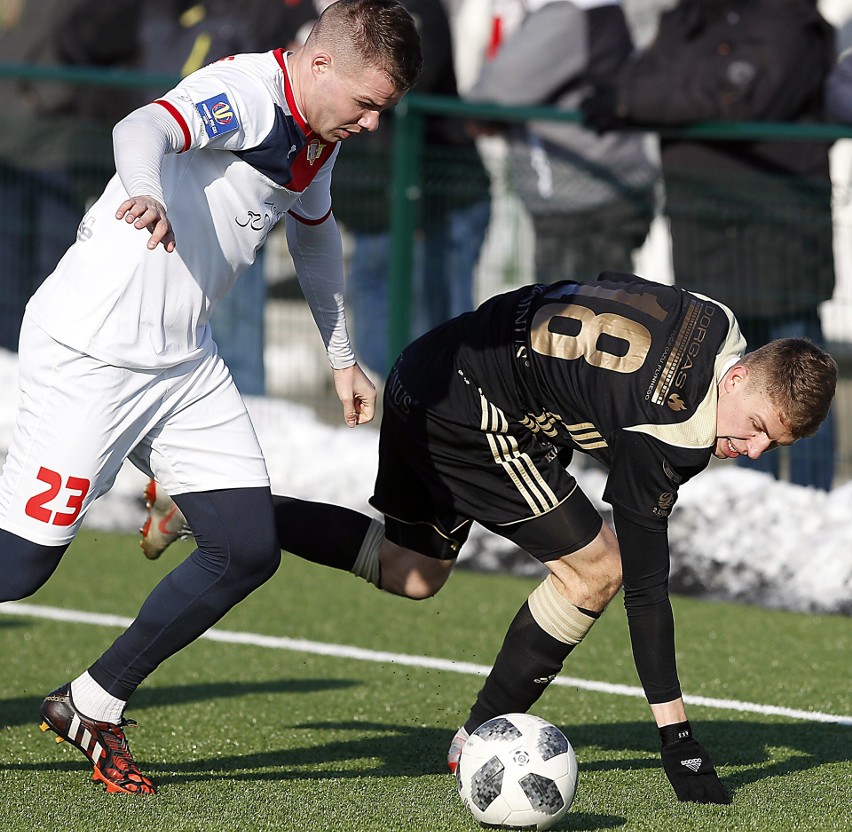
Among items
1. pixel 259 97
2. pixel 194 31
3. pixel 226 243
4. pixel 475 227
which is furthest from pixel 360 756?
pixel 194 31

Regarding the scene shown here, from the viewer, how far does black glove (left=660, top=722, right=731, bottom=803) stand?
4215 millimetres

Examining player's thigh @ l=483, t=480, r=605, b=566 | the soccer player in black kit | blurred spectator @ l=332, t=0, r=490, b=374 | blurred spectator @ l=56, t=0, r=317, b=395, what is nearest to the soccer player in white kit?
the soccer player in black kit

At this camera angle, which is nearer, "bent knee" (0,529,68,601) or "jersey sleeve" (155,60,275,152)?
"jersey sleeve" (155,60,275,152)

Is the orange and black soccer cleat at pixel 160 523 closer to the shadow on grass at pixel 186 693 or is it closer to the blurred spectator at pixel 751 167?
the shadow on grass at pixel 186 693

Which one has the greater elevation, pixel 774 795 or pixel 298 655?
pixel 774 795

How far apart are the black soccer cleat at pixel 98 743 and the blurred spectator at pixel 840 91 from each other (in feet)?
18.8

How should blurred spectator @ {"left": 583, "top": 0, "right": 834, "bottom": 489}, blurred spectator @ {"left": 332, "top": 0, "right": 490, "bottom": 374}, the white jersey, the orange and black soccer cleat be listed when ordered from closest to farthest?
the white jersey, the orange and black soccer cleat, blurred spectator @ {"left": 583, "top": 0, "right": 834, "bottom": 489}, blurred spectator @ {"left": 332, "top": 0, "right": 490, "bottom": 374}

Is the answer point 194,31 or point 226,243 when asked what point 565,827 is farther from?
point 194,31

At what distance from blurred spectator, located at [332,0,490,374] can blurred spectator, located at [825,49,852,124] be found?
6.59ft

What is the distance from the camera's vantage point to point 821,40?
8.30 m

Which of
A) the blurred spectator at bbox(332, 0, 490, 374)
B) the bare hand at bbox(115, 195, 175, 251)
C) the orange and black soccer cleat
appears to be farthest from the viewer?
the blurred spectator at bbox(332, 0, 490, 374)

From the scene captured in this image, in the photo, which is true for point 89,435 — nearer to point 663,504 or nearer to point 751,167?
point 663,504

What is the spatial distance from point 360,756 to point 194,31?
6.96 m

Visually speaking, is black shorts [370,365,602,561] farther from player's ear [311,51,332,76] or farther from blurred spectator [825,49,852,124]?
blurred spectator [825,49,852,124]
